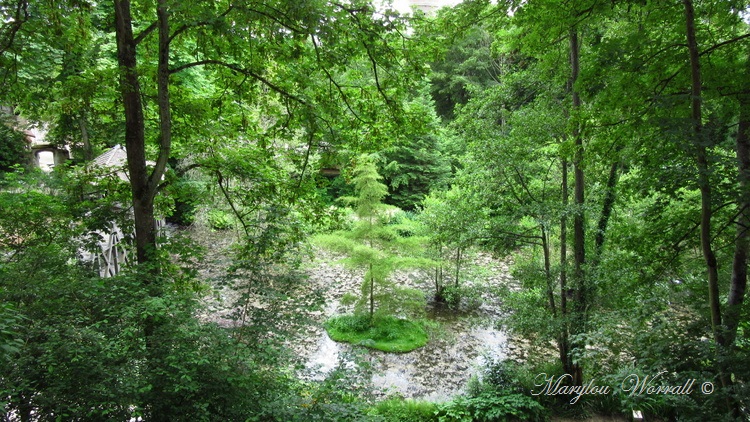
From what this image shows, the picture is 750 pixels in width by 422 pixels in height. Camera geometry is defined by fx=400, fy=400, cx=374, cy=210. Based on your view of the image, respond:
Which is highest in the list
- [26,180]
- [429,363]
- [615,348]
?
[26,180]

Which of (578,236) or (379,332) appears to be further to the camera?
(379,332)

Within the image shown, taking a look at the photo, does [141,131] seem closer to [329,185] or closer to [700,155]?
[329,185]

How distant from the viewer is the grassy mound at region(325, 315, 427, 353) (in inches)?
364

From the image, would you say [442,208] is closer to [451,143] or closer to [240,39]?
[240,39]

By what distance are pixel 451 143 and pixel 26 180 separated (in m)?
17.6

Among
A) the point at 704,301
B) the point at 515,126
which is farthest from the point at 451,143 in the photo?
the point at 704,301

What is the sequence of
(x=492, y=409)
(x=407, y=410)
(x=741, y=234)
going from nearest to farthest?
(x=741, y=234)
(x=492, y=409)
(x=407, y=410)

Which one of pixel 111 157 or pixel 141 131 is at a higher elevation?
pixel 111 157

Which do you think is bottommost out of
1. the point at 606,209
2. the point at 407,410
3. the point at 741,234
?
the point at 407,410

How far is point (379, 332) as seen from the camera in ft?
32.0

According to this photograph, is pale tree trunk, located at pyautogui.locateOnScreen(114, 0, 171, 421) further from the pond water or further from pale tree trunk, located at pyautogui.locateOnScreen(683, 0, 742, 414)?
pale tree trunk, located at pyautogui.locateOnScreen(683, 0, 742, 414)

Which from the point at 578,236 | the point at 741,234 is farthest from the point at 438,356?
the point at 741,234

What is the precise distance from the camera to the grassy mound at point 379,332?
9243 millimetres

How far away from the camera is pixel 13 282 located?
11.1 ft
